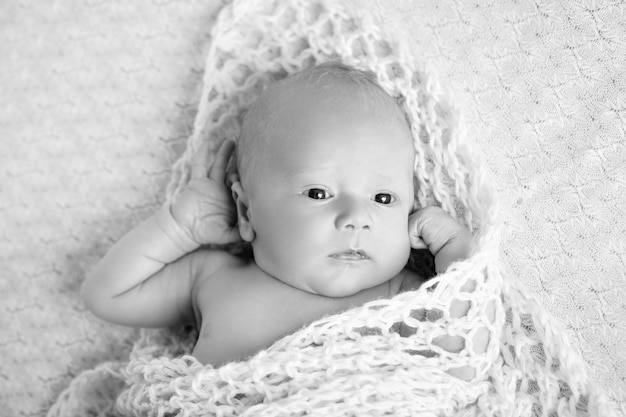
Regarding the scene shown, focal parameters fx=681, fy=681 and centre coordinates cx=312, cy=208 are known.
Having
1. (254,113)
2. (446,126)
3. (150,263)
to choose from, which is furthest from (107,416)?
(446,126)

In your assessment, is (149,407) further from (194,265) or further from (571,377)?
(571,377)

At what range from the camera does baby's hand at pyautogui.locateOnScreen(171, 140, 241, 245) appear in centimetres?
130

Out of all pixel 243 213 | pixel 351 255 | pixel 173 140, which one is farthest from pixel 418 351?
pixel 173 140

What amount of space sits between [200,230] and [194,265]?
0.26ft

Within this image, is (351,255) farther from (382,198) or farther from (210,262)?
(210,262)

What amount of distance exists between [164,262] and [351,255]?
398mm

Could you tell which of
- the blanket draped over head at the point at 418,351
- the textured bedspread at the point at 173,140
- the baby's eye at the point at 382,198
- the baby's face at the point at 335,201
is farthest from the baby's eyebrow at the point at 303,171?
the textured bedspread at the point at 173,140

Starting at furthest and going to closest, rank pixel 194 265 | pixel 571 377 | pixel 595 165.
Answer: pixel 194 265 < pixel 595 165 < pixel 571 377

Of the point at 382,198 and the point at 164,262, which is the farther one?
the point at 164,262

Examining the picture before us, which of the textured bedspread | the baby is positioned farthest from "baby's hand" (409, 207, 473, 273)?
the textured bedspread

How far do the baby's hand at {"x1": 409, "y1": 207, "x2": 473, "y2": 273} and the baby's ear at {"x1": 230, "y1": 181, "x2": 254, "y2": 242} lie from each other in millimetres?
294

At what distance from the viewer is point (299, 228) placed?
44.8 inches

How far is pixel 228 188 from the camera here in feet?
4.44

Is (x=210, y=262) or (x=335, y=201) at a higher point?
(x=335, y=201)
